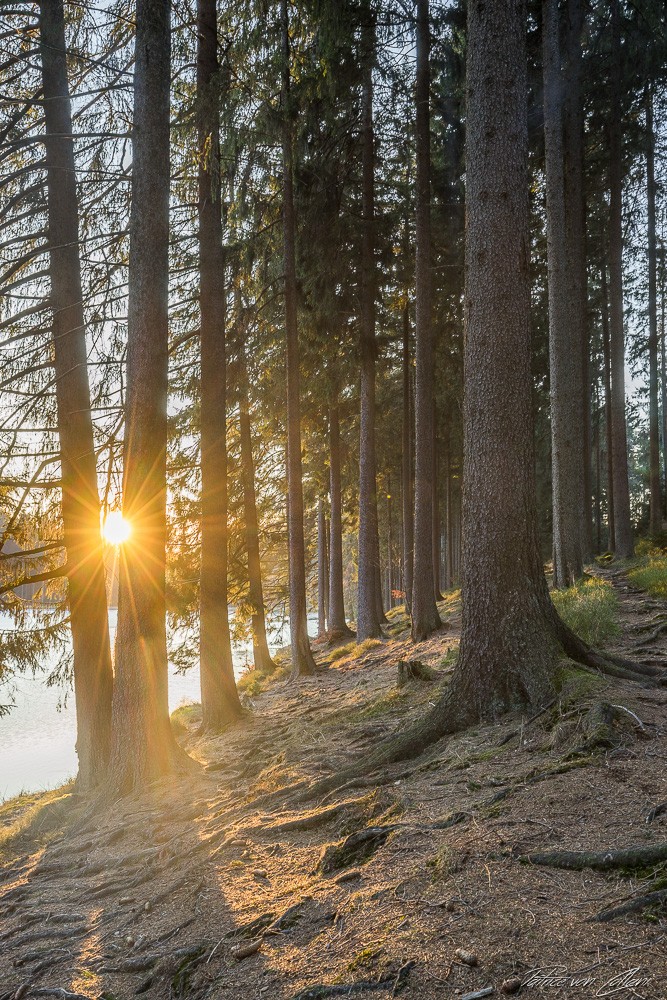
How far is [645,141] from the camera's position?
15.0 meters

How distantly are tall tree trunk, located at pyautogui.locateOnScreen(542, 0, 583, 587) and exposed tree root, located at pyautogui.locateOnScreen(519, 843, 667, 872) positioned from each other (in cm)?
770

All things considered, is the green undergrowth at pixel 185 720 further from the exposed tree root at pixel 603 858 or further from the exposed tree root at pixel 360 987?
the exposed tree root at pixel 603 858

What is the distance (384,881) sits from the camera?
11.2 ft

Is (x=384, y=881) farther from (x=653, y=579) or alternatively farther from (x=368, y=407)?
(x=368, y=407)

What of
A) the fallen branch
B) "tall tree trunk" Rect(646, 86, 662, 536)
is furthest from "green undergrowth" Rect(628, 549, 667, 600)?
"tall tree trunk" Rect(646, 86, 662, 536)

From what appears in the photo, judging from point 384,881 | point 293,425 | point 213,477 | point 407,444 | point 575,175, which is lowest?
point 384,881

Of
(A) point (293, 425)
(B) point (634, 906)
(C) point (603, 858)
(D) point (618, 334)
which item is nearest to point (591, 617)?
(C) point (603, 858)

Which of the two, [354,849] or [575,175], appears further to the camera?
[575,175]

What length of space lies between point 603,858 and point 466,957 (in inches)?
33.8

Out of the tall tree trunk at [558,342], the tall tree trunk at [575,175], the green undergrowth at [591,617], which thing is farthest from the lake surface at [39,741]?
the tall tree trunk at [575,175]

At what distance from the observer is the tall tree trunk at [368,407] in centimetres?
1410

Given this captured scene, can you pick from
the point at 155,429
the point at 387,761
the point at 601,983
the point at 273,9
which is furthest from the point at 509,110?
the point at 273,9

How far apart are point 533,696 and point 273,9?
37.8 feet

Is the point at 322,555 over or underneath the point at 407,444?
underneath
